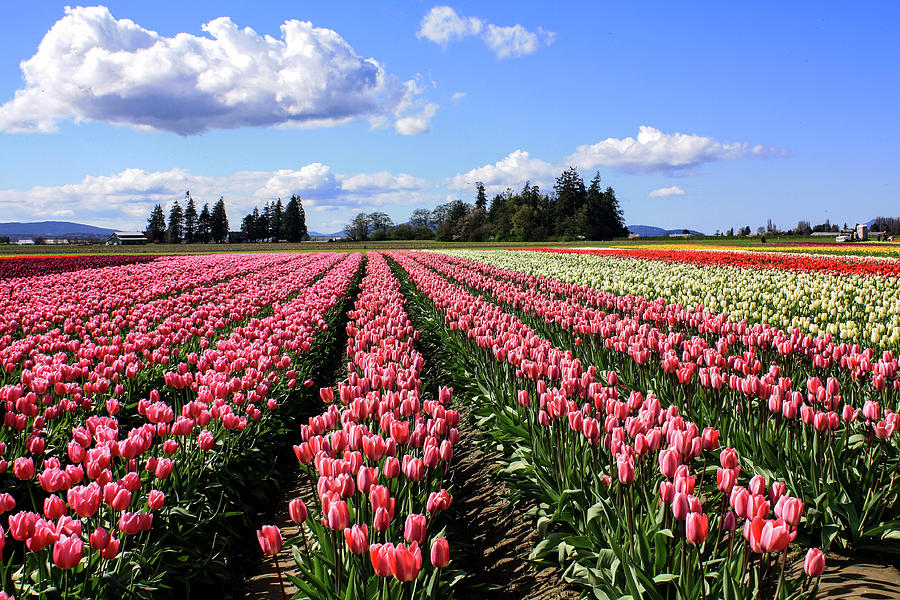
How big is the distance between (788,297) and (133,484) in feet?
31.4

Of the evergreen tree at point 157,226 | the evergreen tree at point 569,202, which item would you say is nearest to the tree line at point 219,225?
the evergreen tree at point 157,226

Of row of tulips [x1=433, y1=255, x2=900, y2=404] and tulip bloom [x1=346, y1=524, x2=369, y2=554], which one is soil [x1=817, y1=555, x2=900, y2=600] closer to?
row of tulips [x1=433, y1=255, x2=900, y2=404]

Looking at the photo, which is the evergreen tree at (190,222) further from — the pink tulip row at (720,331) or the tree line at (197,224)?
the pink tulip row at (720,331)

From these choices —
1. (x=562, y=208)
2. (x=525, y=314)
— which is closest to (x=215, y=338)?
(x=525, y=314)

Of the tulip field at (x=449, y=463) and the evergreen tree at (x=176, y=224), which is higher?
the evergreen tree at (x=176, y=224)

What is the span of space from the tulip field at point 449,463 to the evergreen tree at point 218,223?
11827 cm

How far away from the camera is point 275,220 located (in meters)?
131

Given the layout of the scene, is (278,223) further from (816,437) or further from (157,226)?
(816,437)

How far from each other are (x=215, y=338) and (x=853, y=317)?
8890mm

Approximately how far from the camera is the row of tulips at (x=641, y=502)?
7.59 ft

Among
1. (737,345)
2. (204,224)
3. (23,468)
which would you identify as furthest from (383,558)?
(204,224)

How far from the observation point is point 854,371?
4.54 m

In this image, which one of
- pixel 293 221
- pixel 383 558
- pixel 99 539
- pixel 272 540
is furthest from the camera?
pixel 293 221

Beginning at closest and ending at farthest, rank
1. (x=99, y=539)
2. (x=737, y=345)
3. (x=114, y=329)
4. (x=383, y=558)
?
(x=383, y=558), (x=99, y=539), (x=737, y=345), (x=114, y=329)
